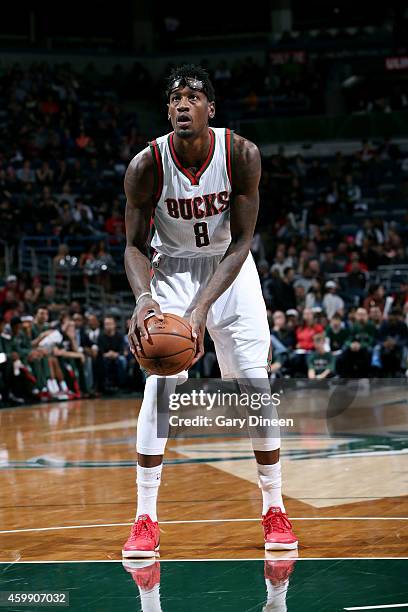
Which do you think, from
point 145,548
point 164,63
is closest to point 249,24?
point 164,63

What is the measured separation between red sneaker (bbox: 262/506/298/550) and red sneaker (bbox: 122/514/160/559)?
1.80 ft

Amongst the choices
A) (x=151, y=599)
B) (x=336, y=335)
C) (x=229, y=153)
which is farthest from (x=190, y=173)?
(x=336, y=335)

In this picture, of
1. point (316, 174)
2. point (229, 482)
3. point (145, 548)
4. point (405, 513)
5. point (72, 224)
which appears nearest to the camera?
point (145, 548)

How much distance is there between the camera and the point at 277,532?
516cm

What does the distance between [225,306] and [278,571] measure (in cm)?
136

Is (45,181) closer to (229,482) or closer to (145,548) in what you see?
(229,482)

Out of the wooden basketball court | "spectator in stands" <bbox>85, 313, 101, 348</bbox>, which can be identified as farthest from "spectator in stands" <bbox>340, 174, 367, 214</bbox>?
the wooden basketball court

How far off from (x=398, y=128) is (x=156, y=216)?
20.5 metres

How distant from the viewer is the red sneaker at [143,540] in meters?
5.00

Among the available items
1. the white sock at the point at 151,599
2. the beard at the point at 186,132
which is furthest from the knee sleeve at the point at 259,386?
the beard at the point at 186,132

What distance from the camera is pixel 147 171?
5.20 metres

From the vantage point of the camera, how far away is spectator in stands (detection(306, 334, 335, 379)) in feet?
48.0

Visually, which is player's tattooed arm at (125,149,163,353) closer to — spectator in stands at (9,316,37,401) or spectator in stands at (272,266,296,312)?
spectator in stands at (9,316,37,401)

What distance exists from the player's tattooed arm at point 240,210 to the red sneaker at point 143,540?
114 centimetres
